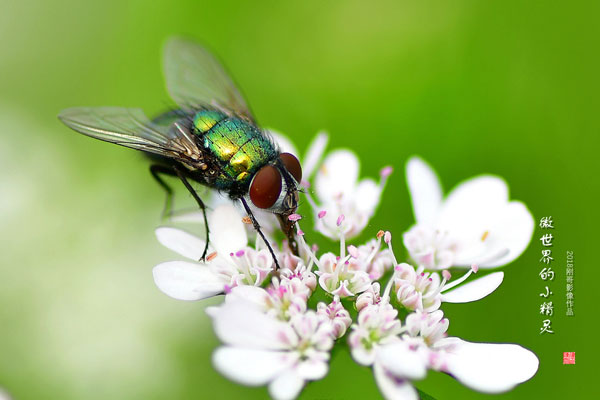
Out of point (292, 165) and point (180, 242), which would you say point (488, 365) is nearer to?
point (292, 165)

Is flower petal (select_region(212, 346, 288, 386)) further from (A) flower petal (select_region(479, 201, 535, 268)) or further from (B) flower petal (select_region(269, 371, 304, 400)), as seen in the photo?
(A) flower petal (select_region(479, 201, 535, 268))

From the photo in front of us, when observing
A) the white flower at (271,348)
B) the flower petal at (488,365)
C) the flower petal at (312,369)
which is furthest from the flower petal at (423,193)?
the flower petal at (312,369)

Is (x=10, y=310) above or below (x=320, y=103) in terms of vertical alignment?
below

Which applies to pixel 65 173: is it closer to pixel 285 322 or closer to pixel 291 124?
pixel 291 124

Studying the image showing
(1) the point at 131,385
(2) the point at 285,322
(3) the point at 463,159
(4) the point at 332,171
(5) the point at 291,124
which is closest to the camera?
(2) the point at 285,322

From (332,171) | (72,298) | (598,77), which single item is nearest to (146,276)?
(72,298)

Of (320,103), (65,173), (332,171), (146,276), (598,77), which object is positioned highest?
(598,77)

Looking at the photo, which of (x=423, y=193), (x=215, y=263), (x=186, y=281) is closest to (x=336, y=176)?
(x=423, y=193)
